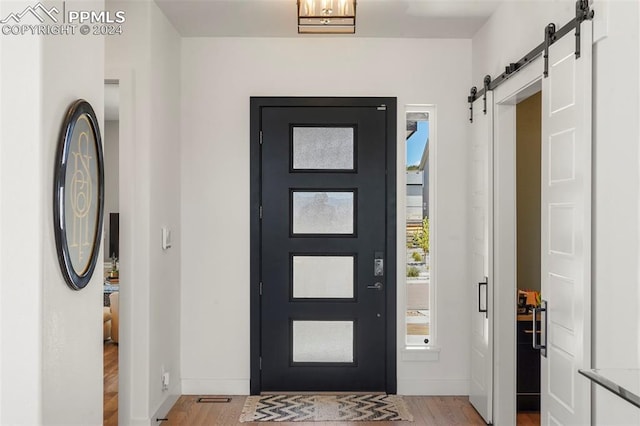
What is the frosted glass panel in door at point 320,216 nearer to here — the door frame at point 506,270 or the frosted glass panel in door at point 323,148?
the frosted glass panel in door at point 323,148

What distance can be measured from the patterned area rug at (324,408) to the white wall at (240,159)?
29 centimetres

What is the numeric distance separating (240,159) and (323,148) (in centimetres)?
65

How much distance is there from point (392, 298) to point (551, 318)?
1678 mm

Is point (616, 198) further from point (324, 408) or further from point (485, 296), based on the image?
point (324, 408)

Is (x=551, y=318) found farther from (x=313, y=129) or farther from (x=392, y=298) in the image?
(x=313, y=129)

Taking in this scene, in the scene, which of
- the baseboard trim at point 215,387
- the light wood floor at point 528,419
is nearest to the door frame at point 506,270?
the light wood floor at point 528,419

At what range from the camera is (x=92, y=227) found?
2.26 m

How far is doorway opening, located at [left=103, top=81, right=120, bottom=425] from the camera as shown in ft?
13.7

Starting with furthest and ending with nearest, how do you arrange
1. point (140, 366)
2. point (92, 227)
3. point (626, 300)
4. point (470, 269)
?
1. point (470, 269)
2. point (140, 366)
3. point (92, 227)
4. point (626, 300)

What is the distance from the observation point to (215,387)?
4.23m

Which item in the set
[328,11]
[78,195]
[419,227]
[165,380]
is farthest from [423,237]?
[78,195]

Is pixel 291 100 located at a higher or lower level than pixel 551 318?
higher

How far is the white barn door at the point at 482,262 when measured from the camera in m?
3.61

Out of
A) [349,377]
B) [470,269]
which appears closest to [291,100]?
[470,269]
